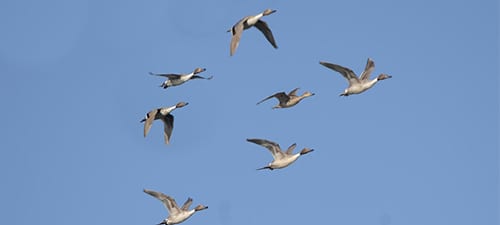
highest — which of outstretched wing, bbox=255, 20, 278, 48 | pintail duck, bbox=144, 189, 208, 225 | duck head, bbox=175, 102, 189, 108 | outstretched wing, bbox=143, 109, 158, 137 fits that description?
outstretched wing, bbox=255, 20, 278, 48

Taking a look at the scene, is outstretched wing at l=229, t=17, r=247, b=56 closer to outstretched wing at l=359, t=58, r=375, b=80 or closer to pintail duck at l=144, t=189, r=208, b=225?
outstretched wing at l=359, t=58, r=375, b=80

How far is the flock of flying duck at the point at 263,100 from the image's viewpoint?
69.6 m

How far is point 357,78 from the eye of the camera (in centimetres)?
7106

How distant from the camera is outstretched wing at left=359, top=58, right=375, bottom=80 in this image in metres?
71.2

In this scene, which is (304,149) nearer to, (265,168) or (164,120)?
(265,168)

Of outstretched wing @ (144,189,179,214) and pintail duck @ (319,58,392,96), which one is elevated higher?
pintail duck @ (319,58,392,96)

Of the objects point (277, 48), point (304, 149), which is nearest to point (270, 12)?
point (277, 48)

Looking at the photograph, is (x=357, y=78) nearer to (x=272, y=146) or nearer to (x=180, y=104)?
(x=272, y=146)

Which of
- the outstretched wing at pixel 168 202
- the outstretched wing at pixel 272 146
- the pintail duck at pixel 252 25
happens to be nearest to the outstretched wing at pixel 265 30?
the pintail duck at pixel 252 25

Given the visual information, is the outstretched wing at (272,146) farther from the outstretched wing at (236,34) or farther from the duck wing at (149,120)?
the outstretched wing at (236,34)

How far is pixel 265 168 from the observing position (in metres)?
70.8

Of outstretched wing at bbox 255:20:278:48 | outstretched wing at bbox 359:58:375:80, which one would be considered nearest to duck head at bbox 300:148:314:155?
outstretched wing at bbox 359:58:375:80

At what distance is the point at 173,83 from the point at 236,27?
5720mm

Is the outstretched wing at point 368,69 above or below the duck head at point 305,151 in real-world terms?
above
